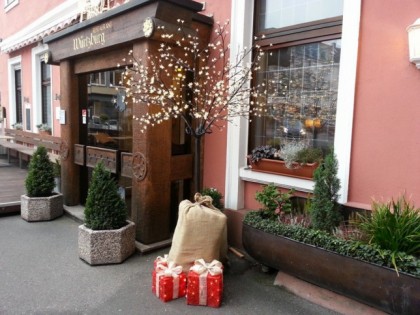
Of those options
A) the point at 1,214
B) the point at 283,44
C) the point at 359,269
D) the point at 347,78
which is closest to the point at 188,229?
the point at 359,269

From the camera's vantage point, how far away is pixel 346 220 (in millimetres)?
3111

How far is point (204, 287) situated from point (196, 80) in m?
2.49

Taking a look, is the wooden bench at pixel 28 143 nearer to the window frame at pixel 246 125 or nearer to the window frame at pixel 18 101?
the window frame at pixel 18 101

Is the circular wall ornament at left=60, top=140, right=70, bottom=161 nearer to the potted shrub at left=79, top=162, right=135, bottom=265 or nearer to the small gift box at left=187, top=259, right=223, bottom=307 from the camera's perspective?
the potted shrub at left=79, top=162, right=135, bottom=265

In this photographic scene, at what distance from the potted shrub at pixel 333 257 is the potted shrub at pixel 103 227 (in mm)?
1377

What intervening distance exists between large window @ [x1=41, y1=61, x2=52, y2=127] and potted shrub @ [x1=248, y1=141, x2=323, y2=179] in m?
6.64

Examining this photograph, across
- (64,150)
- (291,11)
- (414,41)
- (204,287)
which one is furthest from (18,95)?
(414,41)

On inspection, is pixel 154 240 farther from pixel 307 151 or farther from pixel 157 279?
pixel 307 151

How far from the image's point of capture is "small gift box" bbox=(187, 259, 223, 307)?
2.81 m

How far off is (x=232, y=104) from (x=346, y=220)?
5.46ft

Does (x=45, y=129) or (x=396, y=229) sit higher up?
(x=45, y=129)

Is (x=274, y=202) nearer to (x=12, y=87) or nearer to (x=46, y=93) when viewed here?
(x=46, y=93)

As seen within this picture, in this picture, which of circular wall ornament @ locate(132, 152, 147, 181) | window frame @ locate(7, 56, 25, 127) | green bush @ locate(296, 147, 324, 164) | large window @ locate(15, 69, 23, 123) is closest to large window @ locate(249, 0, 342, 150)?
green bush @ locate(296, 147, 324, 164)

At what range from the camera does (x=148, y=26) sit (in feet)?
11.6
